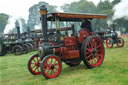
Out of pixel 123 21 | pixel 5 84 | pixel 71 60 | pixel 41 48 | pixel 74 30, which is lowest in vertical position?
pixel 5 84

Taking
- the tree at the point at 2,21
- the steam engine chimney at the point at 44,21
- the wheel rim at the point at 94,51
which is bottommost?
the wheel rim at the point at 94,51

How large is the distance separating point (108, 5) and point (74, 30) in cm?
3353

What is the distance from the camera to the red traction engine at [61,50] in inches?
163

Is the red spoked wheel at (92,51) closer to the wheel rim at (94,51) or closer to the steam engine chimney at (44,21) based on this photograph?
the wheel rim at (94,51)

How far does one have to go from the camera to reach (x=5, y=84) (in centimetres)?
410

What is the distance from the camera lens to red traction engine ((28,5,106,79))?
4129 mm

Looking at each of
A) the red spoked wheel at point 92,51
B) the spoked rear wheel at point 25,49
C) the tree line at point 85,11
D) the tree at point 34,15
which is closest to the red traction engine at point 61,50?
the red spoked wheel at point 92,51

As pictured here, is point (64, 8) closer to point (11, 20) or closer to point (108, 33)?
point (11, 20)

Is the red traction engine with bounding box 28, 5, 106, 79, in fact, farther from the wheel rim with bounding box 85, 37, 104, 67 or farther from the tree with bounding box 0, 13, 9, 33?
the tree with bounding box 0, 13, 9, 33

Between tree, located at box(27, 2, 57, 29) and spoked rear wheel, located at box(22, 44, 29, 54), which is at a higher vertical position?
tree, located at box(27, 2, 57, 29)

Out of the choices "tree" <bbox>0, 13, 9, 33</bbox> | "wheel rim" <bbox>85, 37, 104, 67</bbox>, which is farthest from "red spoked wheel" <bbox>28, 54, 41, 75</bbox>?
"tree" <bbox>0, 13, 9, 33</bbox>

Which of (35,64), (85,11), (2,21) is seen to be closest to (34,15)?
(2,21)

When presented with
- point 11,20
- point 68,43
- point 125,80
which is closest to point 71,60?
point 68,43

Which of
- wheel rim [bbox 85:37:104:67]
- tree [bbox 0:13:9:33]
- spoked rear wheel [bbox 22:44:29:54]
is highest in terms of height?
tree [bbox 0:13:9:33]
